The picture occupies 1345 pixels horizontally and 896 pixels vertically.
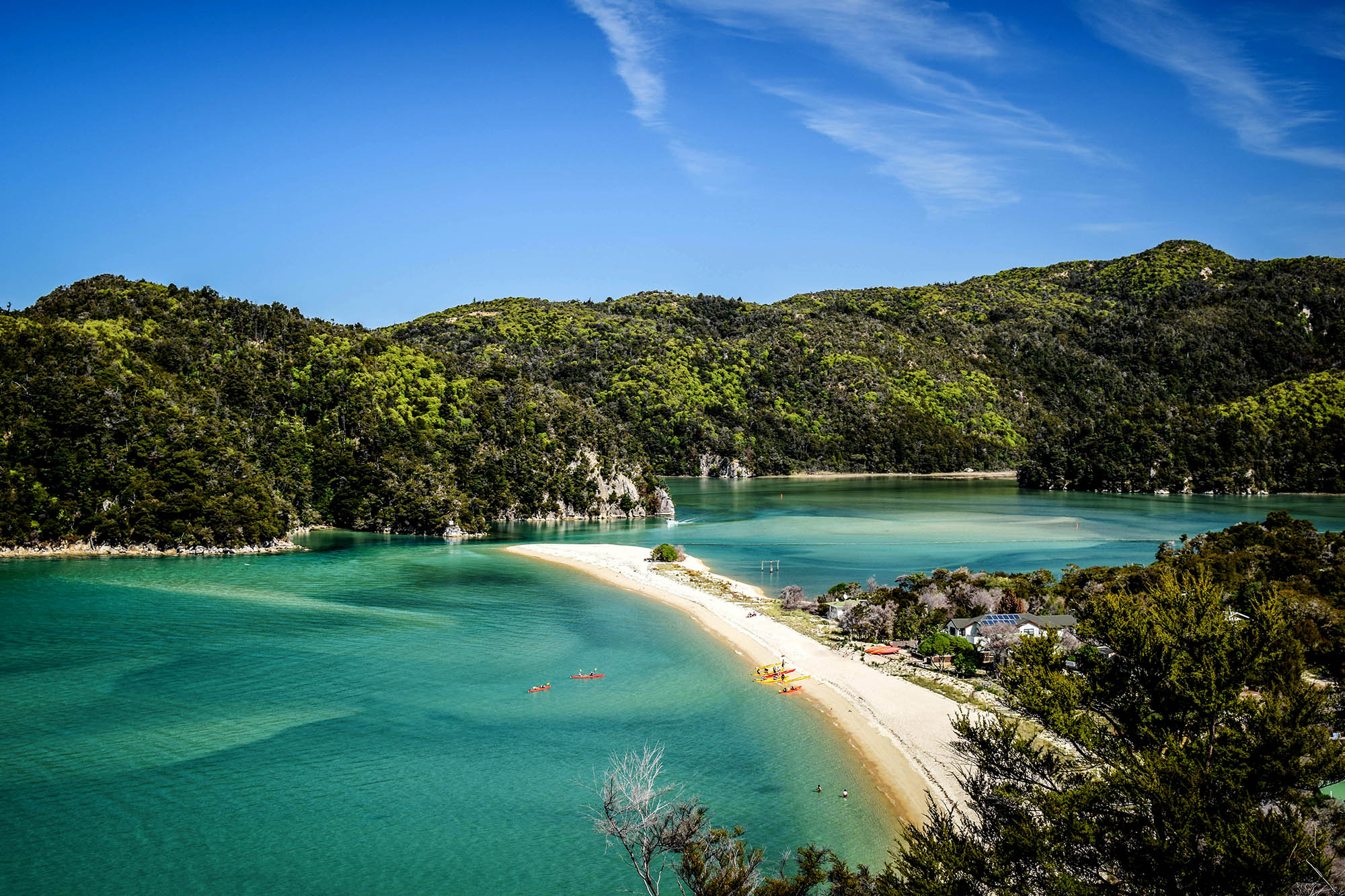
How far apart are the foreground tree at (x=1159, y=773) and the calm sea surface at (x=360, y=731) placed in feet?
20.7

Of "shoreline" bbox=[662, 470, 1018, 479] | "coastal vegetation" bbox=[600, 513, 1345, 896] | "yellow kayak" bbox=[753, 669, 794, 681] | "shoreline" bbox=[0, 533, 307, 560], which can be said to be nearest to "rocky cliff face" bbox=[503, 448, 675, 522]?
"shoreline" bbox=[0, 533, 307, 560]

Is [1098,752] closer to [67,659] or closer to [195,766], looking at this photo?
[195,766]

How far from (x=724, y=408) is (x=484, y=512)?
92.3 m

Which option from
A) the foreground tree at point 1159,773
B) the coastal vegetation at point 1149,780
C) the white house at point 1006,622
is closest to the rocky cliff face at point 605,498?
the white house at point 1006,622

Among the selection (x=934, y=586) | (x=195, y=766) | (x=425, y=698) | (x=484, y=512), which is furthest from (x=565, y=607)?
(x=484, y=512)

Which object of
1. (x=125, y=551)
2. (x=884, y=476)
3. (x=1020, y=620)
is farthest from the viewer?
(x=884, y=476)

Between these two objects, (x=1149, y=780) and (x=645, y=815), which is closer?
(x=1149, y=780)

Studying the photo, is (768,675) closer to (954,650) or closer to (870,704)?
(870,704)

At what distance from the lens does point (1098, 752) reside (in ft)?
41.9

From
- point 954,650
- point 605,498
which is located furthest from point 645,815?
point 605,498

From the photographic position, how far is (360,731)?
2584cm

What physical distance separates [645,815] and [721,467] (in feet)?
521

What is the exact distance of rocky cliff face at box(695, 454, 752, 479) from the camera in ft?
566

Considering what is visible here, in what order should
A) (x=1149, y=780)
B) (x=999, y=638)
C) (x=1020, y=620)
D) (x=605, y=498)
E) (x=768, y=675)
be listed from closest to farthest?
1. (x=1149, y=780)
2. (x=768, y=675)
3. (x=999, y=638)
4. (x=1020, y=620)
5. (x=605, y=498)
